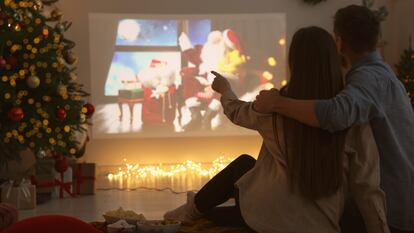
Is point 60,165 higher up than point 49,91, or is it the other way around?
point 49,91

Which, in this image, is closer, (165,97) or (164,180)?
(164,180)

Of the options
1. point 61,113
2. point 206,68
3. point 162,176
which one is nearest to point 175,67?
point 206,68

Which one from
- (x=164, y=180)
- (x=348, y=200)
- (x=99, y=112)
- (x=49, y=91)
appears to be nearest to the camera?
(x=348, y=200)

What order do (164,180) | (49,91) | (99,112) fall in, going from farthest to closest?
(99,112) < (164,180) < (49,91)

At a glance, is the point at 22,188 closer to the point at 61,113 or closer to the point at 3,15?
the point at 61,113

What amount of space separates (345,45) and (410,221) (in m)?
0.71

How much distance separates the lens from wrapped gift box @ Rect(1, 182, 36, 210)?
4172mm

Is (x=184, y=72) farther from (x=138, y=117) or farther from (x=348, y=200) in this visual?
(x=348, y=200)

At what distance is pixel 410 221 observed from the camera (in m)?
2.29

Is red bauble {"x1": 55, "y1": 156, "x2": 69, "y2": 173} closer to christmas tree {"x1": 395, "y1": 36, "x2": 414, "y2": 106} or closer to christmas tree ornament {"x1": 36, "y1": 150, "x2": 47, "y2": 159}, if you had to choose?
christmas tree ornament {"x1": 36, "y1": 150, "x2": 47, "y2": 159}

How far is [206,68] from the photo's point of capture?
21.9ft

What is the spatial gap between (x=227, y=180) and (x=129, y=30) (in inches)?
159

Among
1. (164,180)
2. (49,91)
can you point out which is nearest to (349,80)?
(49,91)

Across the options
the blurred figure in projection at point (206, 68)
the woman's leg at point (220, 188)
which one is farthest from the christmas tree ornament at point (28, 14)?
the blurred figure in projection at point (206, 68)
